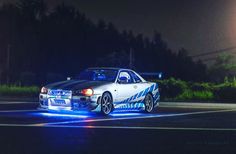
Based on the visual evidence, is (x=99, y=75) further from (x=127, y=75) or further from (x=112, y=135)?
(x=112, y=135)

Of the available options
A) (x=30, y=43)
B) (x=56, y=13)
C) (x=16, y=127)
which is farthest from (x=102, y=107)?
(x=56, y=13)

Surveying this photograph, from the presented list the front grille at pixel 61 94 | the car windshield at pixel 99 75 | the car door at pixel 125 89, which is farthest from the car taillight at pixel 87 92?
the car windshield at pixel 99 75

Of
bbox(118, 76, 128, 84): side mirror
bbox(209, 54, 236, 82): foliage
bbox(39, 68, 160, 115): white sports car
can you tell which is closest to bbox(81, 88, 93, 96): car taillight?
bbox(39, 68, 160, 115): white sports car

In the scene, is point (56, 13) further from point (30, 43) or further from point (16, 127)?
point (16, 127)

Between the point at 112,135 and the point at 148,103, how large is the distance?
307 inches

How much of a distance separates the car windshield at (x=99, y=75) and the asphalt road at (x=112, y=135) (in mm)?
2115

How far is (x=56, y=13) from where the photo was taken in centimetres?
7825

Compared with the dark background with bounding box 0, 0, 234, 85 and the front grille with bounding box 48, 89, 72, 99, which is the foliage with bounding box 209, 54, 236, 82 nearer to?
the dark background with bounding box 0, 0, 234, 85

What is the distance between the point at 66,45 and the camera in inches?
2980

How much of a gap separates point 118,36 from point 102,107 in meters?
62.0

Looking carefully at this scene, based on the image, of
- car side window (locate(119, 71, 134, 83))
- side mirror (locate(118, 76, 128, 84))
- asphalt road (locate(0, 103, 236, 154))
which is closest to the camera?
asphalt road (locate(0, 103, 236, 154))

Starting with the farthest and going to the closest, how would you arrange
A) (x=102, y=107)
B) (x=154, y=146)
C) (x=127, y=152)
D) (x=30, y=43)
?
(x=30, y=43) < (x=102, y=107) < (x=154, y=146) < (x=127, y=152)

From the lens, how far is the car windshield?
18531mm

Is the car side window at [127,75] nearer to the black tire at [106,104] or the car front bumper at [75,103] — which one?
the black tire at [106,104]
